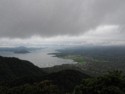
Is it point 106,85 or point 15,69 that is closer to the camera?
point 106,85

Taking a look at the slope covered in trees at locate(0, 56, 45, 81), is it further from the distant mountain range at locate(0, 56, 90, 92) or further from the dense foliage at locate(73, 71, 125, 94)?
the dense foliage at locate(73, 71, 125, 94)

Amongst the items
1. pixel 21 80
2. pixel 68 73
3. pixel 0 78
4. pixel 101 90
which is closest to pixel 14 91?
pixel 21 80

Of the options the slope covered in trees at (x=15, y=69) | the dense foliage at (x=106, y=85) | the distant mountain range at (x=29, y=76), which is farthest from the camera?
the slope covered in trees at (x=15, y=69)

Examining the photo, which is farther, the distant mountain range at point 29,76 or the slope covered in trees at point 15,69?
the slope covered in trees at point 15,69

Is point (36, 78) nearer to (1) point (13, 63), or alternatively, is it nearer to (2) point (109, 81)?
(1) point (13, 63)

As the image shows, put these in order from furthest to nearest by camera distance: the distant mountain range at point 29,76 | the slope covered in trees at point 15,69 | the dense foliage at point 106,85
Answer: the slope covered in trees at point 15,69
the distant mountain range at point 29,76
the dense foliage at point 106,85

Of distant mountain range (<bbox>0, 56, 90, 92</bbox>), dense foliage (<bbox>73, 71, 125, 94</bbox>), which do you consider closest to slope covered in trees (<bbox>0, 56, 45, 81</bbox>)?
distant mountain range (<bbox>0, 56, 90, 92</bbox>)

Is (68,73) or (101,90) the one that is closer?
(101,90)

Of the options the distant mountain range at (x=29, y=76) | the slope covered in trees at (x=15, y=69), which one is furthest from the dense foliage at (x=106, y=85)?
the slope covered in trees at (x=15, y=69)

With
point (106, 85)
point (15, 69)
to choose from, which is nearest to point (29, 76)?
point (15, 69)

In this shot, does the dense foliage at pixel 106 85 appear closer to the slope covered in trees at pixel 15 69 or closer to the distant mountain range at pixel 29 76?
the distant mountain range at pixel 29 76

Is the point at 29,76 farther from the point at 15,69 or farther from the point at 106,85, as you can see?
the point at 106,85
